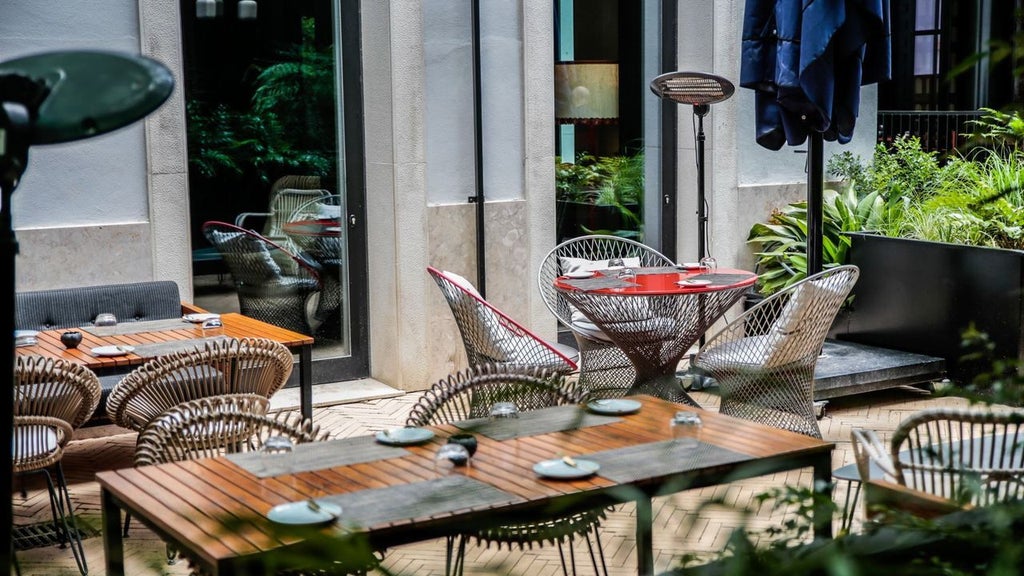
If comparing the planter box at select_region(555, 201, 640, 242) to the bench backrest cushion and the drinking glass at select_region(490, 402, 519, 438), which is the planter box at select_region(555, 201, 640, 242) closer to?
the bench backrest cushion

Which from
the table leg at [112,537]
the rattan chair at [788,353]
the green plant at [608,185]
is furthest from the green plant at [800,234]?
the table leg at [112,537]

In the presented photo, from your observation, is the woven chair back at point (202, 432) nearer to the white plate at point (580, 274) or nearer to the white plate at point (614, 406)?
the white plate at point (614, 406)

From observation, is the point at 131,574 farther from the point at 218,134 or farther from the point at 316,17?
the point at 316,17

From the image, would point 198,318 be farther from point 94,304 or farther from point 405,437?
point 405,437

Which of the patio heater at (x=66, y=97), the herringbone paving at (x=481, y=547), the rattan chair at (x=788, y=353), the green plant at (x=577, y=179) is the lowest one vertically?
the herringbone paving at (x=481, y=547)

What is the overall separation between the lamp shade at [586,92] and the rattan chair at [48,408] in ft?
16.0

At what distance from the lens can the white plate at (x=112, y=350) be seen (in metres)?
5.43

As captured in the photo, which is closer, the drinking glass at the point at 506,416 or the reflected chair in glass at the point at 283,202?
the drinking glass at the point at 506,416

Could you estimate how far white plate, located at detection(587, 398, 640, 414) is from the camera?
3998 millimetres

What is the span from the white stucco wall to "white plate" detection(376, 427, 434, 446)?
3.89m

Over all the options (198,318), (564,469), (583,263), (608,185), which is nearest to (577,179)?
(608,185)

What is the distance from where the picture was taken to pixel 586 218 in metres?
9.16

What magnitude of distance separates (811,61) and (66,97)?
19.6 feet

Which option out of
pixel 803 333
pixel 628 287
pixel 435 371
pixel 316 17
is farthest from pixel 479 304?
pixel 316 17
